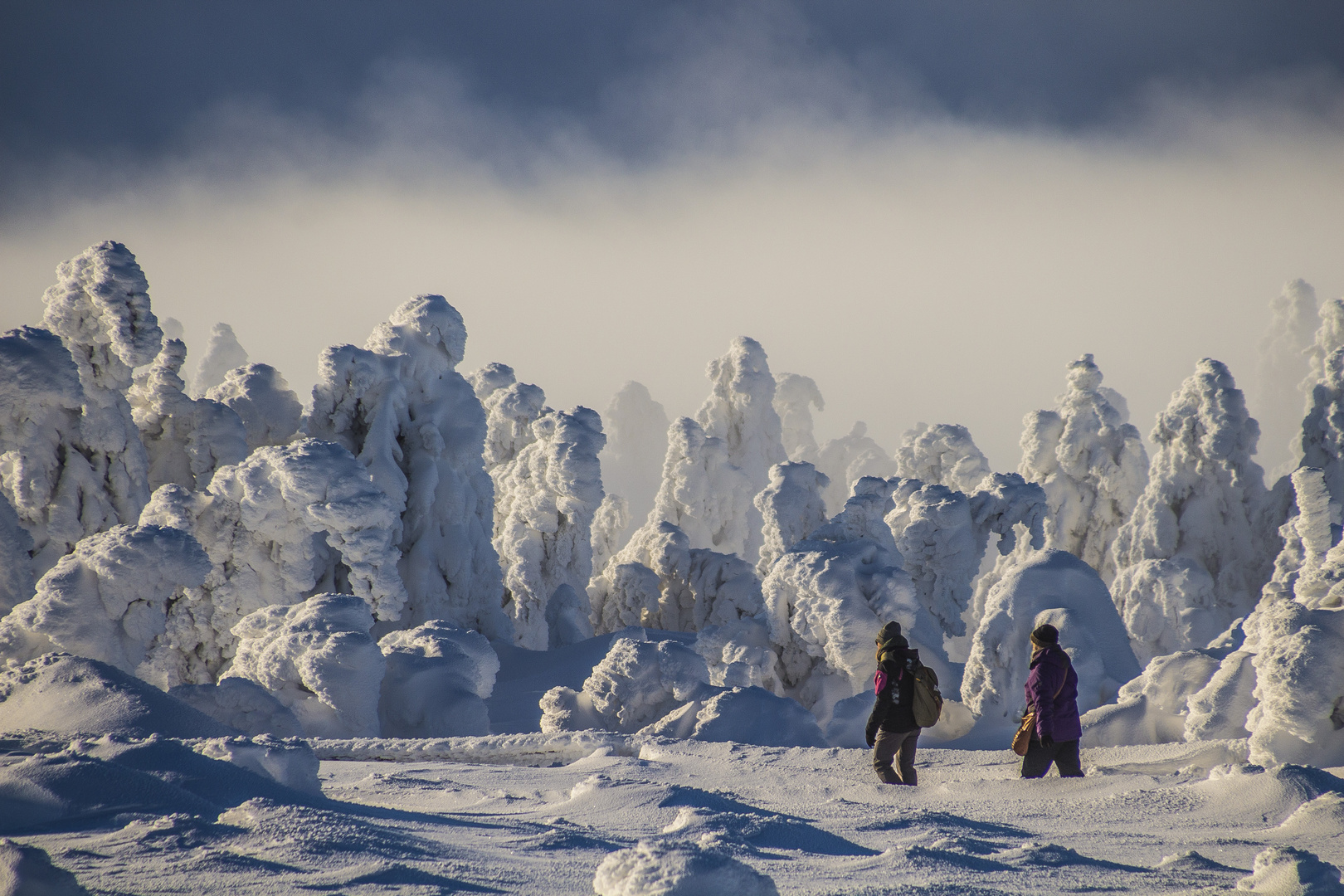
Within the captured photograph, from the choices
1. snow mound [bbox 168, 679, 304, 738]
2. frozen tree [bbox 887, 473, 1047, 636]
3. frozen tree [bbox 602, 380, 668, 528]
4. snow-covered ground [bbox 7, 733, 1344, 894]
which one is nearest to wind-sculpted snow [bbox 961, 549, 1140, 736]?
frozen tree [bbox 887, 473, 1047, 636]

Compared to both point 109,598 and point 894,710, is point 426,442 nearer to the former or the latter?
point 109,598

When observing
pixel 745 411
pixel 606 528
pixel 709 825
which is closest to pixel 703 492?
pixel 745 411

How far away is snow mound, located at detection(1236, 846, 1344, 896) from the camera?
3.79 m

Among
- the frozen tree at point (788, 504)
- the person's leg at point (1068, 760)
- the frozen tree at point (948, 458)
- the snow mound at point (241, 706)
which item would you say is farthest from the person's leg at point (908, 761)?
the frozen tree at point (948, 458)

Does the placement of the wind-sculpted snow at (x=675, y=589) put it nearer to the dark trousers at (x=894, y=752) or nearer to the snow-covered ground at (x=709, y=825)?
the snow-covered ground at (x=709, y=825)

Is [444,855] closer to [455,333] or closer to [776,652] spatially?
[776,652]

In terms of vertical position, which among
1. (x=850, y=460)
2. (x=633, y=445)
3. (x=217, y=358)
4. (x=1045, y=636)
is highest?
(x=217, y=358)

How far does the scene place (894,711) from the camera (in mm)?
7277

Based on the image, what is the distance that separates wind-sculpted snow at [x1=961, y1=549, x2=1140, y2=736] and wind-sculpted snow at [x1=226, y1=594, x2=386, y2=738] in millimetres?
8738

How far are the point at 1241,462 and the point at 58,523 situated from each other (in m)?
29.4

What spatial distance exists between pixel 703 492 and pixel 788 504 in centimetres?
886

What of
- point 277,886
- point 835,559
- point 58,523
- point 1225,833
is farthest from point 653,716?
point 58,523

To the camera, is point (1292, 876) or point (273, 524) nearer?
point (1292, 876)

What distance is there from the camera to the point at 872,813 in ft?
20.5
